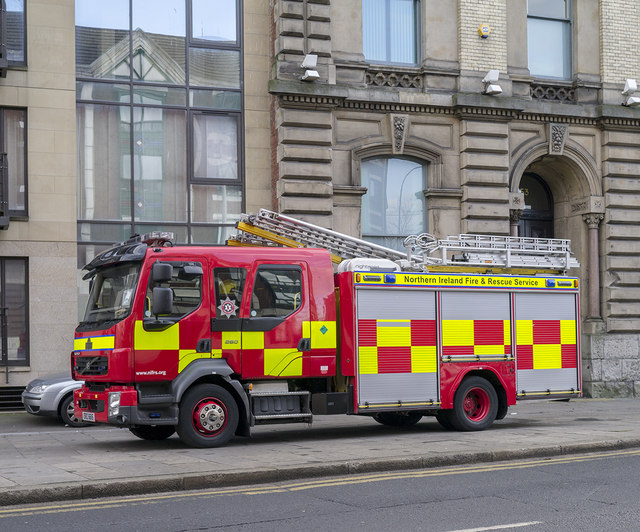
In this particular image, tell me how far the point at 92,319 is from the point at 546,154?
14.4 metres

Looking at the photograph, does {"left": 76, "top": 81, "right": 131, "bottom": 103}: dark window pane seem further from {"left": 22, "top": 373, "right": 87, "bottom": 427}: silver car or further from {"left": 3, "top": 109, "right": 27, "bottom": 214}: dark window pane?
{"left": 22, "top": 373, "right": 87, "bottom": 427}: silver car

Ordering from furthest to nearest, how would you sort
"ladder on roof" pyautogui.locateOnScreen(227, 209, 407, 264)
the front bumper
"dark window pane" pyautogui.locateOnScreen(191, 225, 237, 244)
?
"dark window pane" pyautogui.locateOnScreen(191, 225, 237, 244)
"ladder on roof" pyautogui.locateOnScreen(227, 209, 407, 264)
the front bumper

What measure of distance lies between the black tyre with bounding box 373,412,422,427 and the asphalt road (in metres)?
4.74

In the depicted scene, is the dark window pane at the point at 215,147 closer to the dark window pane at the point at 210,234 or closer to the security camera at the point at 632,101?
the dark window pane at the point at 210,234

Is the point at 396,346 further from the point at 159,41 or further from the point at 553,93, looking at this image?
the point at 553,93

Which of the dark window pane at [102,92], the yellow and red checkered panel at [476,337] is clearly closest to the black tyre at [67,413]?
the yellow and red checkered panel at [476,337]

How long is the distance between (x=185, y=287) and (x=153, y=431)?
245 centimetres

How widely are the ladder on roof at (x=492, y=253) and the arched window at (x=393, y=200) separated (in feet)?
20.7

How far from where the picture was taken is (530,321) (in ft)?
→ 49.4

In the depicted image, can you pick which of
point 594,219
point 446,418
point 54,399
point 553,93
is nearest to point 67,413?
point 54,399

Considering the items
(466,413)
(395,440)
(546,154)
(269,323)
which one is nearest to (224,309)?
(269,323)

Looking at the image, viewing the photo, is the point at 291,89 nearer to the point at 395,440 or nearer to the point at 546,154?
the point at 546,154

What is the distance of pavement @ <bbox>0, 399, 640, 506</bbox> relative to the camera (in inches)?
372

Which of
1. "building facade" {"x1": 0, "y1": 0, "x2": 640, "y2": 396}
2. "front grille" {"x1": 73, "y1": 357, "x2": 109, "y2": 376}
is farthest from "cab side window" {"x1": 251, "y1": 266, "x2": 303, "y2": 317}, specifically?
"building facade" {"x1": 0, "y1": 0, "x2": 640, "y2": 396}
